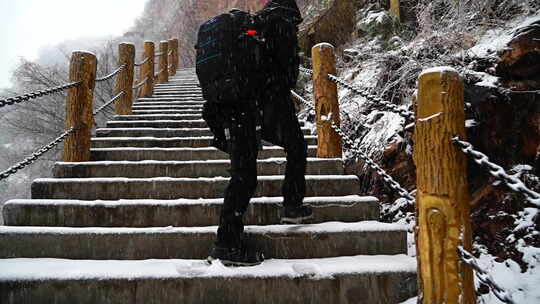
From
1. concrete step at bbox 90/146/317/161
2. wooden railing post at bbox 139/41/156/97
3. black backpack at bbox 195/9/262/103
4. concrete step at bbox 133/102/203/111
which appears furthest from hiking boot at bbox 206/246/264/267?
wooden railing post at bbox 139/41/156/97

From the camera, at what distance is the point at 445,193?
5.04ft

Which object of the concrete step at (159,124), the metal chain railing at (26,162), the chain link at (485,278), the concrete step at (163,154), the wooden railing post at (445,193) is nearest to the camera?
the chain link at (485,278)

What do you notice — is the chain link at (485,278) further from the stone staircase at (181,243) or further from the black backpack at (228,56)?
the black backpack at (228,56)

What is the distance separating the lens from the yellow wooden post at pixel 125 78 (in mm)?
5668

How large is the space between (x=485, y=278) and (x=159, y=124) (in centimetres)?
459

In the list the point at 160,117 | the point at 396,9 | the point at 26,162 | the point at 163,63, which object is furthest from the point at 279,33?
the point at 163,63

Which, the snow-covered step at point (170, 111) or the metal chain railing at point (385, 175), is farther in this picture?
the snow-covered step at point (170, 111)

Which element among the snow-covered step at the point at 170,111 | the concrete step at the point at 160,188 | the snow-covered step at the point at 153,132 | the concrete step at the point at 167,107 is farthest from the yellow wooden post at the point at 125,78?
the concrete step at the point at 160,188

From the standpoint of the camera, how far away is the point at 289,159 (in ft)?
7.75

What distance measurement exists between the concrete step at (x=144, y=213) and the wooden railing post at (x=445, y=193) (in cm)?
121

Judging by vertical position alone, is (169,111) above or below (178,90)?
below

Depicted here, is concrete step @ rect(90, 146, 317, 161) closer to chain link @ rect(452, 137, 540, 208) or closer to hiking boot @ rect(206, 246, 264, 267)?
hiking boot @ rect(206, 246, 264, 267)

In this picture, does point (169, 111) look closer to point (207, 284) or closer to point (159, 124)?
point (159, 124)

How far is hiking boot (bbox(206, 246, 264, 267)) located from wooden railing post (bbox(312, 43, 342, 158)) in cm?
167
